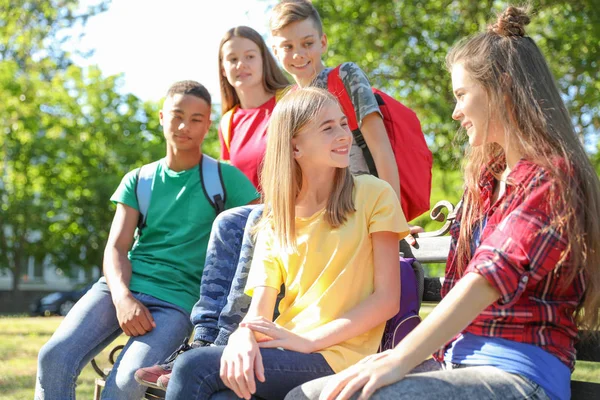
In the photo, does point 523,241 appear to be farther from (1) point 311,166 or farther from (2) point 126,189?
(2) point 126,189

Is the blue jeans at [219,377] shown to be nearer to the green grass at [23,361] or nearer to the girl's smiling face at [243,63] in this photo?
the girl's smiling face at [243,63]

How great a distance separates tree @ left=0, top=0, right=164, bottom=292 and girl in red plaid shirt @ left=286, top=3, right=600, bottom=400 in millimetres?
27374

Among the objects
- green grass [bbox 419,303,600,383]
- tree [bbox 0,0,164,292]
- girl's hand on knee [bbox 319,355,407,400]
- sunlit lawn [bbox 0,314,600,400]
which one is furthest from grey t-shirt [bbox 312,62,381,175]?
tree [bbox 0,0,164,292]

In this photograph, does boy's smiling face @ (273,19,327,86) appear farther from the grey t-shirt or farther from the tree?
the tree

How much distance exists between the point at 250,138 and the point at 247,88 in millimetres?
290

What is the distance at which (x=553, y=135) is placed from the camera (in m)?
2.49

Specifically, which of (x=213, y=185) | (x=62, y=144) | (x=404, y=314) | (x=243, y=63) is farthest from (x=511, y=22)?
(x=62, y=144)

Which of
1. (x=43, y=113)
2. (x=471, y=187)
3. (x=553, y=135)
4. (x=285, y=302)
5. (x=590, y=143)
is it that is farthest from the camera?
(x=43, y=113)

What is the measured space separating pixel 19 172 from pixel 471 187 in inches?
1201

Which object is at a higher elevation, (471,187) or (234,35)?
(234,35)

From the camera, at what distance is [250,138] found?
444 cm

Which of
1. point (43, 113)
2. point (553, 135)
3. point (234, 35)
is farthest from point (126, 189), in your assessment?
point (43, 113)

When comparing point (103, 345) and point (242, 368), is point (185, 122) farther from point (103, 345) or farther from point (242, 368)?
point (242, 368)

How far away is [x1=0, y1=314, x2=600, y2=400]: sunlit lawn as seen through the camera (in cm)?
659
